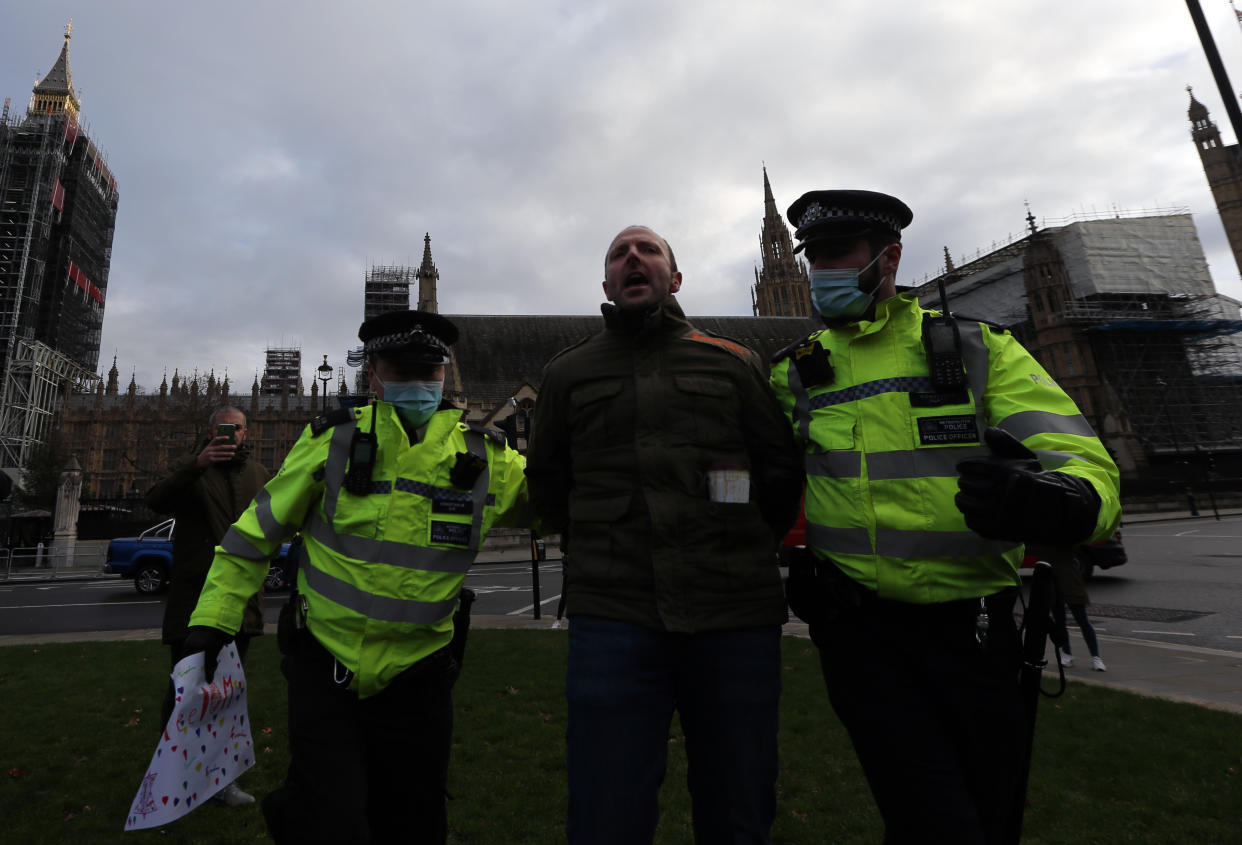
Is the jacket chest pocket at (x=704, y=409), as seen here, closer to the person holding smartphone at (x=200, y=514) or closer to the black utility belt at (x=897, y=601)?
the black utility belt at (x=897, y=601)

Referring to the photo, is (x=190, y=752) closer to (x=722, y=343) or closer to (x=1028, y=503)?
(x=722, y=343)

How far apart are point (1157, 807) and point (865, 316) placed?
11.3 ft

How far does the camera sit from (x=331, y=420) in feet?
8.62

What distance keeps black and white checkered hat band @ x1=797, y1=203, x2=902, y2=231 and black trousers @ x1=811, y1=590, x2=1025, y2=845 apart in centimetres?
130

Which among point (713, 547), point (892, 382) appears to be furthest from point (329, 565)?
point (892, 382)

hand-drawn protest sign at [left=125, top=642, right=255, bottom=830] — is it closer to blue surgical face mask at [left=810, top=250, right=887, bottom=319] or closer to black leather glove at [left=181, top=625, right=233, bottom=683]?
black leather glove at [left=181, top=625, right=233, bottom=683]

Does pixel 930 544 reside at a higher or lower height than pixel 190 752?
higher

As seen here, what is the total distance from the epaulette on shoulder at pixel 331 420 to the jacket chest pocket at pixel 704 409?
4.44 ft

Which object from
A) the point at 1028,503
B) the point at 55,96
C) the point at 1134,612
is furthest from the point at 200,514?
the point at 55,96

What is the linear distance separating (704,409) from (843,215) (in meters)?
0.86

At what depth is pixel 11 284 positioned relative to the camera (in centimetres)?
5094

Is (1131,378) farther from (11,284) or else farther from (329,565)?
(11,284)

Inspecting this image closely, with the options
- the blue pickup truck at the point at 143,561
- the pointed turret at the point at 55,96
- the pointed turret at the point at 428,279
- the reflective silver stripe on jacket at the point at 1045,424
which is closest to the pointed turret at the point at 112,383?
the pointed turret at the point at 55,96

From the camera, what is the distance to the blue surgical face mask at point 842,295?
7.44 feet
